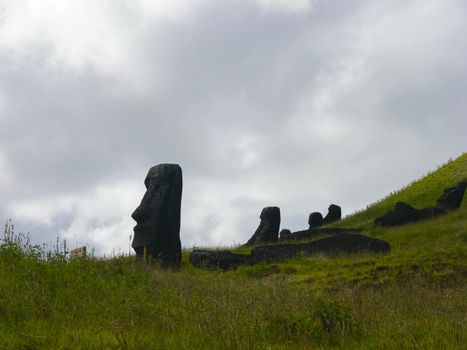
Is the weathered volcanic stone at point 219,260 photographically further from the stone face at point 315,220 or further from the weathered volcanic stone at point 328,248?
the stone face at point 315,220

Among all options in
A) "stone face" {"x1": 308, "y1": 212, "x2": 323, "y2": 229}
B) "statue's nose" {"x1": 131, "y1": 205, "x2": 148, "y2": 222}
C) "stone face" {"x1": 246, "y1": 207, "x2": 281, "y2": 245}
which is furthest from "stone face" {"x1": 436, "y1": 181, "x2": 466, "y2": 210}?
"statue's nose" {"x1": 131, "y1": 205, "x2": 148, "y2": 222}

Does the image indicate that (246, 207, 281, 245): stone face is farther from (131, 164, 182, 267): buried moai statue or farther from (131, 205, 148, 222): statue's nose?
(131, 205, 148, 222): statue's nose

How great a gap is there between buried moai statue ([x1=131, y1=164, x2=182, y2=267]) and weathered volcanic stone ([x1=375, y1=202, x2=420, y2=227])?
14.7 meters

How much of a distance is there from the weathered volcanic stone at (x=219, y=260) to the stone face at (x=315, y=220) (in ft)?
62.2

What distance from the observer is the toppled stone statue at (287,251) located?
23922mm

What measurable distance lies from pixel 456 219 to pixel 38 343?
27.5m

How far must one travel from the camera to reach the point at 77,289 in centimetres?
906

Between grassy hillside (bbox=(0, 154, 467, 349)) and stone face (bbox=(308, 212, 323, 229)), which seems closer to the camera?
grassy hillside (bbox=(0, 154, 467, 349))

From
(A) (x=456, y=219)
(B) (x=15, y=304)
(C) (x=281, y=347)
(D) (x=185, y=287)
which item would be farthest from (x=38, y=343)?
(A) (x=456, y=219)

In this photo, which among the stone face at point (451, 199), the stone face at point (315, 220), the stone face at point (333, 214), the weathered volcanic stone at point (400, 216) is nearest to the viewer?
the weathered volcanic stone at point (400, 216)

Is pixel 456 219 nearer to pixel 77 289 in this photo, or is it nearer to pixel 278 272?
pixel 278 272

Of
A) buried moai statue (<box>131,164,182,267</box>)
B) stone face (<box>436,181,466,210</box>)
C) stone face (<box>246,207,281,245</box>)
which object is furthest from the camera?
stone face (<box>246,207,281,245</box>)

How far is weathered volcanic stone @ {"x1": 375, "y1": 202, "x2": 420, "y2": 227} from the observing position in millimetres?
32219

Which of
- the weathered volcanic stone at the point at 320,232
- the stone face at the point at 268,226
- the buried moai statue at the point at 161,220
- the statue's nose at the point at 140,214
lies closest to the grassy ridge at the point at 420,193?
the weathered volcanic stone at the point at 320,232
